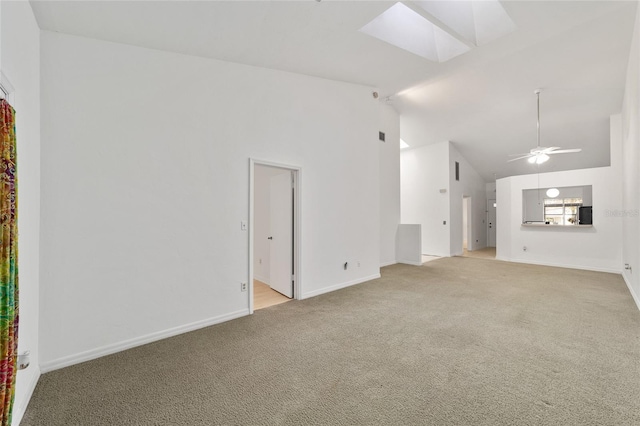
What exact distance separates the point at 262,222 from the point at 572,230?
728cm

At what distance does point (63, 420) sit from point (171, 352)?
87 centimetres

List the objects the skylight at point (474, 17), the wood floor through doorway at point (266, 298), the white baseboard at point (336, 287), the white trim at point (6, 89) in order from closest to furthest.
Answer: the white trim at point (6, 89), the skylight at point (474, 17), the wood floor through doorway at point (266, 298), the white baseboard at point (336, 287)

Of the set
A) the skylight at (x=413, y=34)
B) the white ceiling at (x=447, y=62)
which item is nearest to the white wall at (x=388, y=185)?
the white ceiling at (x=447, y=62)

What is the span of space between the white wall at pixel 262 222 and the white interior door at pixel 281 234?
0.23 meters

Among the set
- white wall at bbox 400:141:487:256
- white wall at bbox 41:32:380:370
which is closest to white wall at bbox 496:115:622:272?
white wall at bbox 400:141:487:256

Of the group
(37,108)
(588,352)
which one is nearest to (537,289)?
(588,352)

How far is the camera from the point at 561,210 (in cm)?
719

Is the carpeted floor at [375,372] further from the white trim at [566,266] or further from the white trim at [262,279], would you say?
the white trim at [566,266]

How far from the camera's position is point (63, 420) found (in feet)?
5.78

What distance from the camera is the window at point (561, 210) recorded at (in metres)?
6.88

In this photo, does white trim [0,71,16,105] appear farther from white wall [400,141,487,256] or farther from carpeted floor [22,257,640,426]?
white wall [400,141,487,256]

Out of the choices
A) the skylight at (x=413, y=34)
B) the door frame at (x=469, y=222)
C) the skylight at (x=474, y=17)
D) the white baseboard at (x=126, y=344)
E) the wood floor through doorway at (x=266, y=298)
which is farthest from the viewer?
the door frame at (x=469, y=222)

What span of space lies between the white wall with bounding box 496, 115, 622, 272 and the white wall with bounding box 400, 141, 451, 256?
59.8 inches

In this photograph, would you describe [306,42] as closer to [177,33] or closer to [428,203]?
[177,33]
